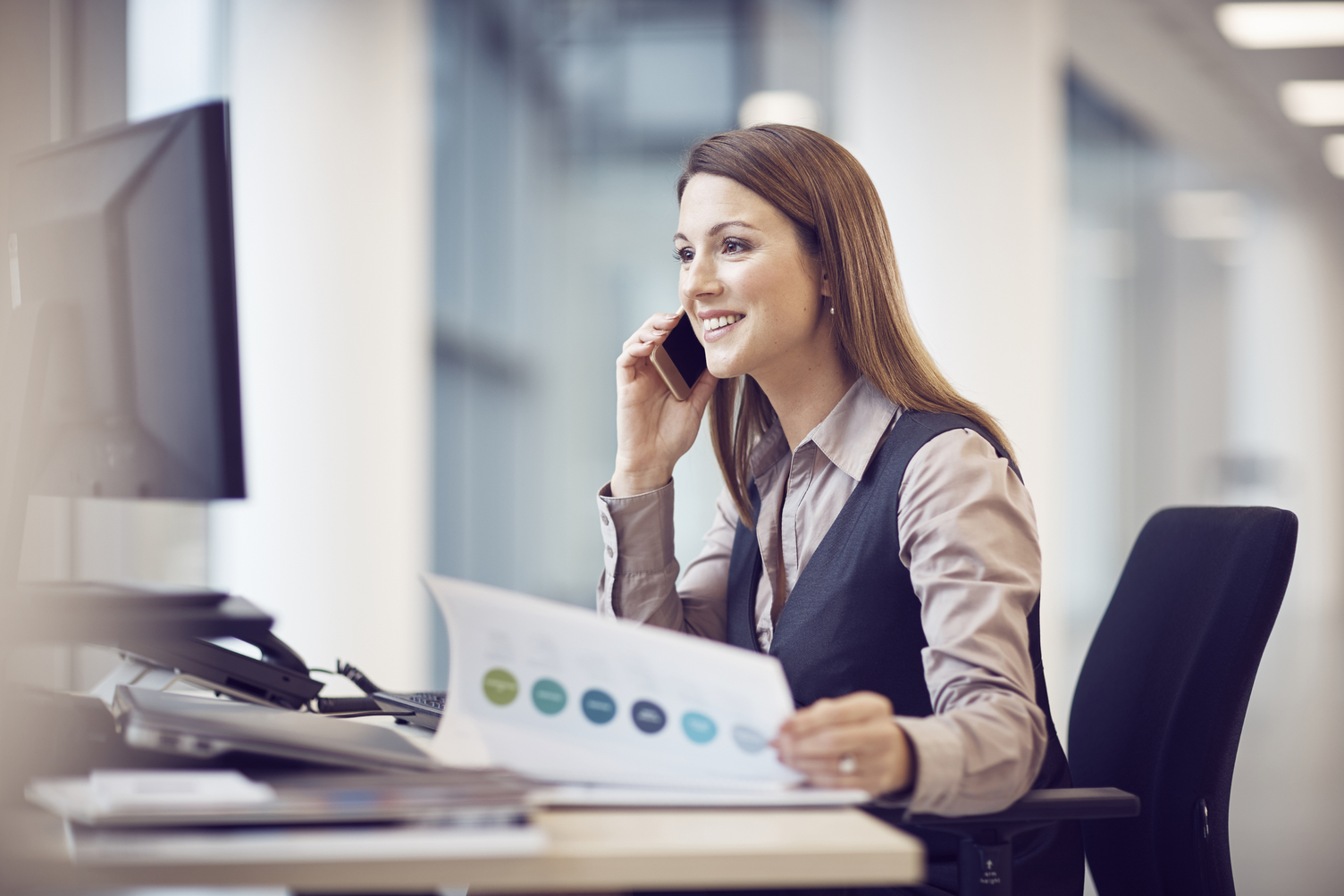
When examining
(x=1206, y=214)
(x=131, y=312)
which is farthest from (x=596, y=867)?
(x=1206, y=214)

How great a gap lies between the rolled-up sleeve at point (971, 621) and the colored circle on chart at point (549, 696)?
0.29 meters

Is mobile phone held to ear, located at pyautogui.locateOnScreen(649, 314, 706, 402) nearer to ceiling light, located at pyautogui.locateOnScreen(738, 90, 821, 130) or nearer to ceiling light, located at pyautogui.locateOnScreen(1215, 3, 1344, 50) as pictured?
ceiling light, located at pyautogui.locateOnScreen(738, 90, 821, 130)

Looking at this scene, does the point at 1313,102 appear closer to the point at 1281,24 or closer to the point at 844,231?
the point at 1281,24

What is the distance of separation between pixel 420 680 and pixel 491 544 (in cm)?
159

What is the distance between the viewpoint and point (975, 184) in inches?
145

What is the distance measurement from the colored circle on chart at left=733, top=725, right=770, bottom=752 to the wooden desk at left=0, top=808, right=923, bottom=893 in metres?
0.09

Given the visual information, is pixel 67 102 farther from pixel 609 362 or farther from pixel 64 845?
pixel 609 362

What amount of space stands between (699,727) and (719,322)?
2.46 feet

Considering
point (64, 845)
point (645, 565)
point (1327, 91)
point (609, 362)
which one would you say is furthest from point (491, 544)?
point (1327, 91)

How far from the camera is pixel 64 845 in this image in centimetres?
75

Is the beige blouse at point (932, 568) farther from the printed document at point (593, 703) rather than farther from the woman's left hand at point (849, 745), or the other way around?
the printed document at point (593, 703)

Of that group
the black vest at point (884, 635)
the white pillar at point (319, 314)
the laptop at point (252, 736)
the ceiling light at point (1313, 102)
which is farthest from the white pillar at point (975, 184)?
the ceiling light at point (1313, 102)

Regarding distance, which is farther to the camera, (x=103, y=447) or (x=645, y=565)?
(x=645, y=565)

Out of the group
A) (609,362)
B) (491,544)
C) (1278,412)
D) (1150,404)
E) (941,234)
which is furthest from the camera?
(1278,412)
